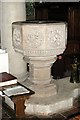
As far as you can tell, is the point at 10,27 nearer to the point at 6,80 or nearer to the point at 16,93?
the point at 6,80

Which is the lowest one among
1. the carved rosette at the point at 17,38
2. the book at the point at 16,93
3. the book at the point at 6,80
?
the book at the point at 16,93

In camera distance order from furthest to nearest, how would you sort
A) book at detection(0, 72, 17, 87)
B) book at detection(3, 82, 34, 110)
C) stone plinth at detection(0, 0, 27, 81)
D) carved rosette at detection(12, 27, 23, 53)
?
stone plinth at detection(0, 0, 27, 81)
carved rosette at detection(12, 27, 23, 53)
book at detection(0, 72, 17, 87)
book at detection(3, 82, 34, 110)

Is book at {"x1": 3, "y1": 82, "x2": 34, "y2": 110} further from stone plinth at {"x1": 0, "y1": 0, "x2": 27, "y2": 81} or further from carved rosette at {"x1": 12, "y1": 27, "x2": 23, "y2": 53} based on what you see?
stone plinth at {"x1": 0, "y1": 0, "x2": 27, "y2": 81}

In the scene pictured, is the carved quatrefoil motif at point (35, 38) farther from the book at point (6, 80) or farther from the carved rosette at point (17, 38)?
the book at point (6, 80)

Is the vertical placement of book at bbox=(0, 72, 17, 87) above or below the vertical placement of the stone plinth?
below

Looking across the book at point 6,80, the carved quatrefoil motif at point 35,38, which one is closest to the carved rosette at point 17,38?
the carved quatrefoil motif at point 35,38

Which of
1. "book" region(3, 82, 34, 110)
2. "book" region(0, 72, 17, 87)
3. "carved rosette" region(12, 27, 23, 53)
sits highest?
"carved rosette" region(12, 27, 23, 53)

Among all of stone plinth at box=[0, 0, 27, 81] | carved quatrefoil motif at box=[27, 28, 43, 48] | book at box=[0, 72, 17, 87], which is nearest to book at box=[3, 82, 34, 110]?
book at box=[0, 72, 17, 87]

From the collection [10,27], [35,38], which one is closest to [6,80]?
[35,38]

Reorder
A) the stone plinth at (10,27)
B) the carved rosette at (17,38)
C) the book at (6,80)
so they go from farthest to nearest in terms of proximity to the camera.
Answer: the stone plinth at (10,27), the carved rosette at (17,38), the book at (6,80)

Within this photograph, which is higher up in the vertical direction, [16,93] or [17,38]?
[17,38]

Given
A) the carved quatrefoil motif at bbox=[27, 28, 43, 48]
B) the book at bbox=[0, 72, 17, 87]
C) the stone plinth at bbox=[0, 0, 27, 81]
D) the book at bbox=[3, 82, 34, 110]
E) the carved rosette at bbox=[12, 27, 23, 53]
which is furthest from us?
the stone plinth at bbox=[0, 0, 27, 81]

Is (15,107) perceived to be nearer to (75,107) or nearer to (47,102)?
(47,102)

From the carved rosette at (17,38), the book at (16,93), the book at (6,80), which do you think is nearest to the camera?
the book at (16,93)
